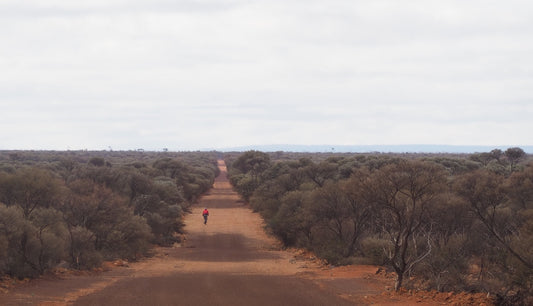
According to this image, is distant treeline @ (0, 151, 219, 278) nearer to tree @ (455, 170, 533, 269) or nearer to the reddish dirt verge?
the reddish dirt verge

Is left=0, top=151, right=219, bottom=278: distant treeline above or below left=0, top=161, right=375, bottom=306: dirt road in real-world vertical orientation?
above

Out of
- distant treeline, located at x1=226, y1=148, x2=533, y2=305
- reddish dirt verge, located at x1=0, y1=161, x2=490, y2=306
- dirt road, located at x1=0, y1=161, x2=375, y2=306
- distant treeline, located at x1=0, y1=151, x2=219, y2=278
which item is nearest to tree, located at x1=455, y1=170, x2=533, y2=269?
distant treeline, located at x1=226, y1=148, x2=533, y2=305

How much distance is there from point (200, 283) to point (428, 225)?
11111 millimetres

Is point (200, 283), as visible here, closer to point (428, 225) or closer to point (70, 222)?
point (70, 222)

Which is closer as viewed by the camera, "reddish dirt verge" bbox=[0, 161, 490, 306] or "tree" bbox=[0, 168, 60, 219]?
"reddish dirt verge" bbox=[0, 161, 490, 306]

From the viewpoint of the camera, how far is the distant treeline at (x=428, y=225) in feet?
54.5

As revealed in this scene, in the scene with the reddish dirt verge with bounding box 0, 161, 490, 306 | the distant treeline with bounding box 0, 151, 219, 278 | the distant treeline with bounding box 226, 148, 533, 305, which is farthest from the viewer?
the distant treeline with bounding box 0, 151, 219, 278

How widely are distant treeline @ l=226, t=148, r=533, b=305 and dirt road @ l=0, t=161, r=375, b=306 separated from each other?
2155 mm

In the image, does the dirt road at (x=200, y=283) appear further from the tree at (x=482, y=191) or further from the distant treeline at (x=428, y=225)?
the tree at (x=482, y=191)

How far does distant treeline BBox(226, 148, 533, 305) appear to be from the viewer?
54.5 ft

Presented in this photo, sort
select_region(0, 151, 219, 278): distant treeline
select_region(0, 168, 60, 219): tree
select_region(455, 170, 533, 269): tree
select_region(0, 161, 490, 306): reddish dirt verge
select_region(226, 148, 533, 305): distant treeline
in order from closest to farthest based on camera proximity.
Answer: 1. select_region(0, 161, 490, 306): reddish dirt verge
2. select_region(226, 148, 533, 305): distant treeline
3. select_region(0, 151, 219, 278): distant treeline
4. select_region(455, 170, 533, 269): tree
5. select_region(0, 168, 60, 219): tree

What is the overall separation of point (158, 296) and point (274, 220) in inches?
779

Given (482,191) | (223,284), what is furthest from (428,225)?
(223,284)

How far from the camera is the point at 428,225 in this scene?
24719mm
